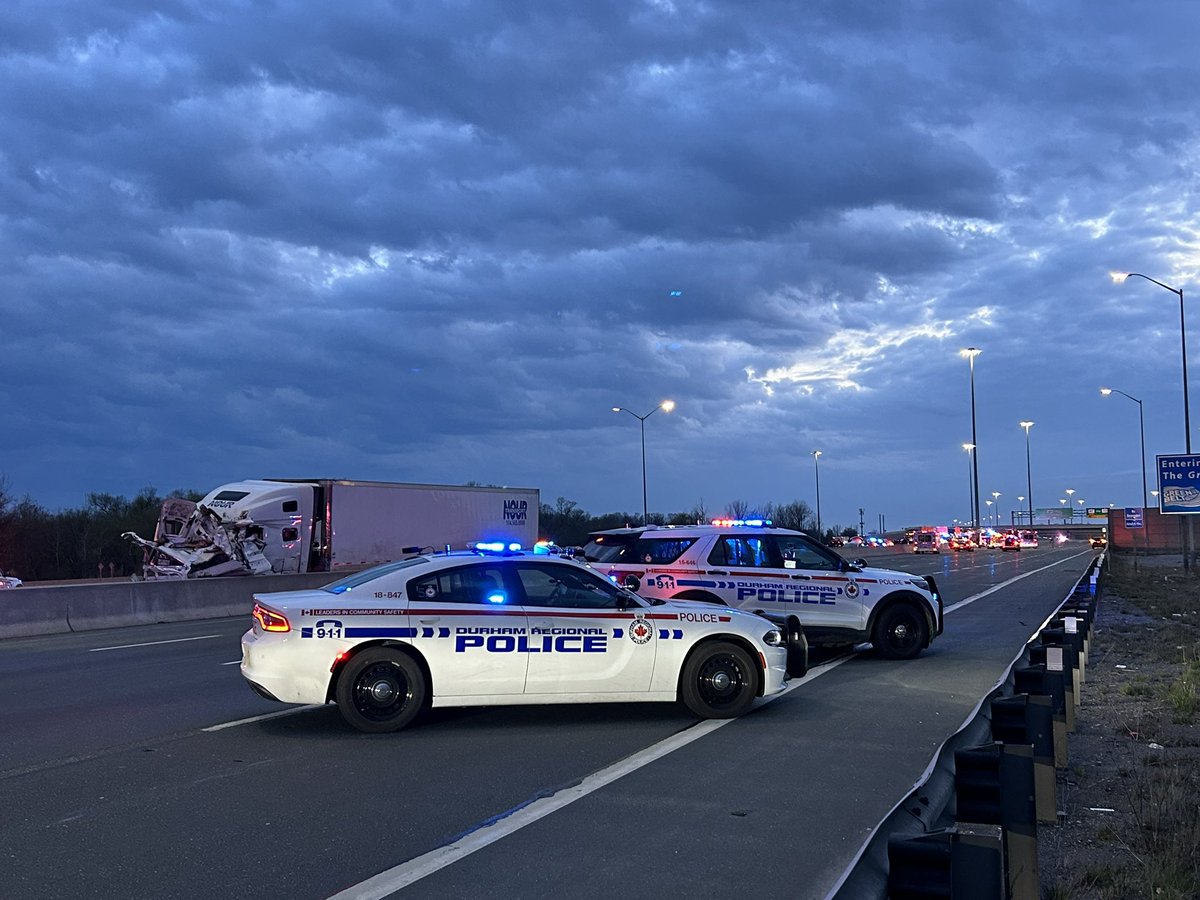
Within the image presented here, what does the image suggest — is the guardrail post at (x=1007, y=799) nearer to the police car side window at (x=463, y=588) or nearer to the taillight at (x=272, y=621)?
the police car side window at (x=463, y=588)

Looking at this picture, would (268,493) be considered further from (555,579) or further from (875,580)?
(555,579)

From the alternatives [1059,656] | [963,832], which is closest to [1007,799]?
[963,832]

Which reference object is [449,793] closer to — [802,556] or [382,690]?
[382,690]

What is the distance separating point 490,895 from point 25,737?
5792 mm

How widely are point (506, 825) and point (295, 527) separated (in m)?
24.0

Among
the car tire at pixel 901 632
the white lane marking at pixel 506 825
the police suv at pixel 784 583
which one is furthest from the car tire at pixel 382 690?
the car tire at pixel 901 632

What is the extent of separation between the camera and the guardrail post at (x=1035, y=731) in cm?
511

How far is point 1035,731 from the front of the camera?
5676 millimetres

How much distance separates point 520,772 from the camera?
308 inches

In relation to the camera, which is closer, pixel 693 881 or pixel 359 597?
pixel 693 881

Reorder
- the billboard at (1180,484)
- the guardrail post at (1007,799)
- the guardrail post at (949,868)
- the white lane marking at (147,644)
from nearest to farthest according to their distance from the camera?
the guardrail post at (949,868) < the guardrail post at (1007,799) < the white lane marking at (147,644) < the billboard at (1180,484)

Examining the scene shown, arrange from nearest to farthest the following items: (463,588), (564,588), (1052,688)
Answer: (1052,688)
(463,588)
(564,588)

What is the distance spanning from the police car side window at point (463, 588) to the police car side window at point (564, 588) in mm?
239

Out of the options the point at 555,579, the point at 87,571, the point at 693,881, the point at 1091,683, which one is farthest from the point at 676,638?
the point at 87,571
